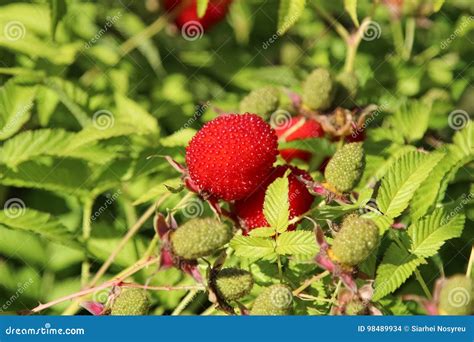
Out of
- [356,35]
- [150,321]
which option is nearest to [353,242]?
[150,321]

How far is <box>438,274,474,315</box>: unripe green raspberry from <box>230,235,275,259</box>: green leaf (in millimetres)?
293

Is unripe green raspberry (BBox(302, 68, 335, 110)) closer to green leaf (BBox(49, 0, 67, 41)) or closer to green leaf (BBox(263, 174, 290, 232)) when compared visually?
green leaf (BBox(263, 174, 290, 232))

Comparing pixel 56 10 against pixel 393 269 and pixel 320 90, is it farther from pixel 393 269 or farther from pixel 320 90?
pixel 393 269

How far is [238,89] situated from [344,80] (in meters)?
0.33

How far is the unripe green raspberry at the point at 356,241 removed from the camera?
107 centimetres

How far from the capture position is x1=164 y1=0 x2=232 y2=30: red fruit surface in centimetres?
178

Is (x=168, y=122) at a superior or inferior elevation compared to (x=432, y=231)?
superior

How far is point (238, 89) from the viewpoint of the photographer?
1796 millimetres

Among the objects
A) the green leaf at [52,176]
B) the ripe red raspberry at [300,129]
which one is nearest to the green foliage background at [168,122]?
the green leaf at [52,176]

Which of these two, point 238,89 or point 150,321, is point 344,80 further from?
point 150,321

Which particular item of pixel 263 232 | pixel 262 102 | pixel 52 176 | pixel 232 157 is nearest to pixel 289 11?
pixel 262 102

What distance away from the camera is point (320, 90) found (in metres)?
1.48

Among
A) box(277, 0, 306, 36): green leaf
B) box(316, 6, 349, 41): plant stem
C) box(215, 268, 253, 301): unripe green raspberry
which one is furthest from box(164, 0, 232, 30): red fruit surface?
box(215, 268, 253, 301): unripe green raspberry

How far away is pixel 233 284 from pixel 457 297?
37 centimetres
